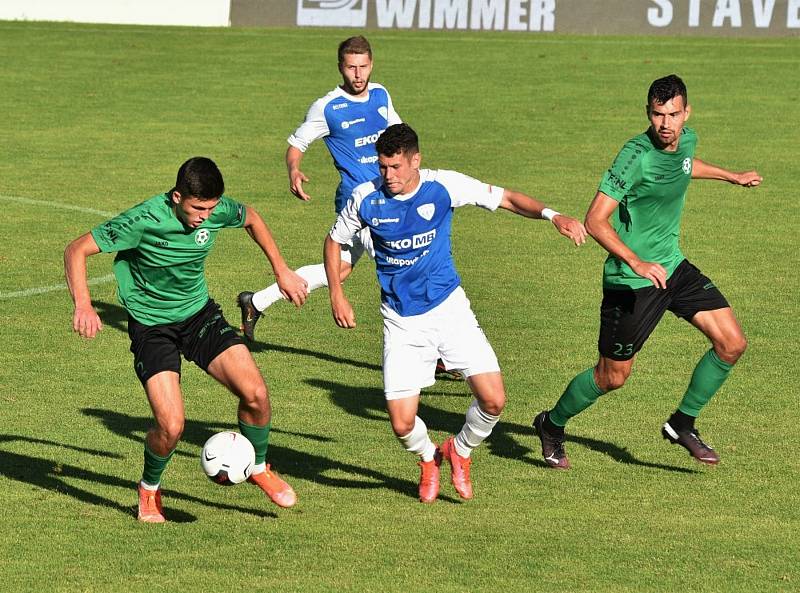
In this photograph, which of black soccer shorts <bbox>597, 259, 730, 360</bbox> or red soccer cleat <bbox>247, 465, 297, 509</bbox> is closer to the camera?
red soccer cleat <bbox>247, 465, 297, 509</bbox>

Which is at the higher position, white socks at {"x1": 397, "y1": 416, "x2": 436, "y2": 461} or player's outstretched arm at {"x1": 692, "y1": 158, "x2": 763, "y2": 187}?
player's outstretched arm at {"x1": 692, "y1": 158, "x2": 763, "y2": 187}

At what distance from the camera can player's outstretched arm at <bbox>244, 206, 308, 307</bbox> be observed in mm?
9211

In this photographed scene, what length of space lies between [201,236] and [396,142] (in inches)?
51.4

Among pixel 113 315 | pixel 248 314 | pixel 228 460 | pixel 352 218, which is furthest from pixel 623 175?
pixel 113 315

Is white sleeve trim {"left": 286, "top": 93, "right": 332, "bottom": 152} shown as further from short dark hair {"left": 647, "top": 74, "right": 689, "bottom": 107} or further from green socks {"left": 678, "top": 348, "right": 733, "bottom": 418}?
green socks {"left": 678, "top": 348, "right": 733, "bottom": 418}

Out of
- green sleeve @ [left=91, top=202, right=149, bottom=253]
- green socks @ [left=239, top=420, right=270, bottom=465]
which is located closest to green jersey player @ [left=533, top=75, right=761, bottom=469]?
green socks @ [left=239, top=420, right=270, bottom=465]

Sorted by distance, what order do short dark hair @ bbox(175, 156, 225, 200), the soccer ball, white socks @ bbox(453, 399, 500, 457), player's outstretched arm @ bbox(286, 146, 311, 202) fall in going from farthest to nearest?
player's outstretched arm @ bbox(286, 146, 311, 202) < white socks @ bbox(453, 399, 500, 457) < the soccer ball < short dark hair @ bbox(175, 156, 225, 200)

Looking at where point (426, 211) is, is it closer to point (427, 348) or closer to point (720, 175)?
point (427, 348)

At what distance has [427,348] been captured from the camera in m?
9.38

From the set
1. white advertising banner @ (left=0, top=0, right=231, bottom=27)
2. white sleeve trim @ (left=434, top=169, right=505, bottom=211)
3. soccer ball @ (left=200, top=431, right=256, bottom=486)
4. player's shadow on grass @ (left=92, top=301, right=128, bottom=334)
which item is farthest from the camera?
white advertising banner @ (left=0, top=0, right=231, bottom=27)

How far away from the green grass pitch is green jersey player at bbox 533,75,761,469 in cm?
42

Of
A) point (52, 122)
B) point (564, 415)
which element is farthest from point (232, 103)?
point (564, 415)

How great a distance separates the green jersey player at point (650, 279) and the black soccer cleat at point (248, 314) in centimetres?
382

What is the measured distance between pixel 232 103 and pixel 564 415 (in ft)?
56.0
